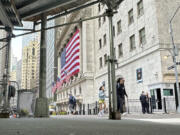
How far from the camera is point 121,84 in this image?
13.2 metres

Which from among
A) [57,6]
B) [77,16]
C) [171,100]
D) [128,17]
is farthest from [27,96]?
[77,16]

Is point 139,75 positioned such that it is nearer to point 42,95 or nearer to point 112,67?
Result: point 42,95

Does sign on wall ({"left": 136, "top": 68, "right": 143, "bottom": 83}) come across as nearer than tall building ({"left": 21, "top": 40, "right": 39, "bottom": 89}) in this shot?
Yes

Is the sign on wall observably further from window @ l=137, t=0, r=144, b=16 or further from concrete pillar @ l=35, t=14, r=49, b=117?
concrete pillar @ l=35, t=14, r=49, b=117

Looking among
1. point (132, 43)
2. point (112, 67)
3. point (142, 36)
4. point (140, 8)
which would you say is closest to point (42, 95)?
point (112, 67)

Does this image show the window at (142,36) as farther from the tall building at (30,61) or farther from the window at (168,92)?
the tall building at (30,61)

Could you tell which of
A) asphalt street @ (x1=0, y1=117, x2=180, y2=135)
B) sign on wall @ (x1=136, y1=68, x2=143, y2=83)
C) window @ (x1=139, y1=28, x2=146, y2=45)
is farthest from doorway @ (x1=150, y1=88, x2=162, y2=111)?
asphalt street @ (x1=0, y1=117, x2=180, y2=135)

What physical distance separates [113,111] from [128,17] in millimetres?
23930

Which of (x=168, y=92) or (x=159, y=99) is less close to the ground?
(x=168, y=92)

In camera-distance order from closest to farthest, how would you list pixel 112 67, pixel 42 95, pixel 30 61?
1. pixel 112 67
2. pixel 42 95
3. pixel 30 61

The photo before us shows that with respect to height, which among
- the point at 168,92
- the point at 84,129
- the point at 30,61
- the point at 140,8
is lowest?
the point at 84,129

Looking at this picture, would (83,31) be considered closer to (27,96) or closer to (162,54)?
(162,54)

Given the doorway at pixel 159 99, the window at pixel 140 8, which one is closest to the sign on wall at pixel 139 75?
the doorway at pixel 159 99

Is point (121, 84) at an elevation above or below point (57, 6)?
below
